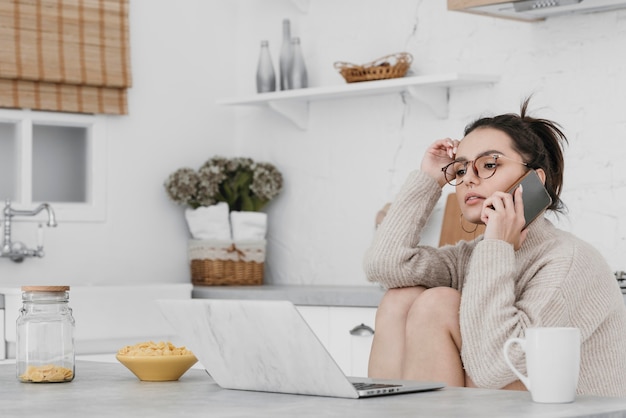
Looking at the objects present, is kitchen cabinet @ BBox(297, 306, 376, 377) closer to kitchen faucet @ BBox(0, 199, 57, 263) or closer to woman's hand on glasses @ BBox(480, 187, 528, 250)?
kitchen faucet @ BBox(0, 199, 57, 263)

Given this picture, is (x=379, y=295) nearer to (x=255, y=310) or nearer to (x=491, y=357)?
(x=491, y=357)

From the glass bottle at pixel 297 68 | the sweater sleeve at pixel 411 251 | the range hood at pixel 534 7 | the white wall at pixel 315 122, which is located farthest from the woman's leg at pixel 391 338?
the glass bottle at pixel 297 68

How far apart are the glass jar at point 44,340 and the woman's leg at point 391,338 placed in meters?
0.69

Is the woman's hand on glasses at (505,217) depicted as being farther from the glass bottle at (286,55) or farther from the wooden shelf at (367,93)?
the glass bottle at (286,55)

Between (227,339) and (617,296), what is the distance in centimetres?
90

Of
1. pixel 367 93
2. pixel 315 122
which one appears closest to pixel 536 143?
pixel 367 93

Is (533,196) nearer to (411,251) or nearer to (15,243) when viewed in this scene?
(411,251)

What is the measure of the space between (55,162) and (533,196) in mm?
2469

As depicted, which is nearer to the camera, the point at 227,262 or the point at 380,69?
the point at 380,69

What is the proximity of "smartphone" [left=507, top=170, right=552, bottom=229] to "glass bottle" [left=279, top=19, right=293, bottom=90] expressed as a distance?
2124mm

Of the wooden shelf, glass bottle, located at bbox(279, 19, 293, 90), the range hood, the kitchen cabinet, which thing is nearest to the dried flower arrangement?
the wooden shelf

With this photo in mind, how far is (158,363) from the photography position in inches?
67.9

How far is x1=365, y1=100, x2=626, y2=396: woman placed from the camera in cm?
204

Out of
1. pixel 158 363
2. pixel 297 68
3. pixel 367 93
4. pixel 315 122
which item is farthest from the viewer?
pixel 315 122
